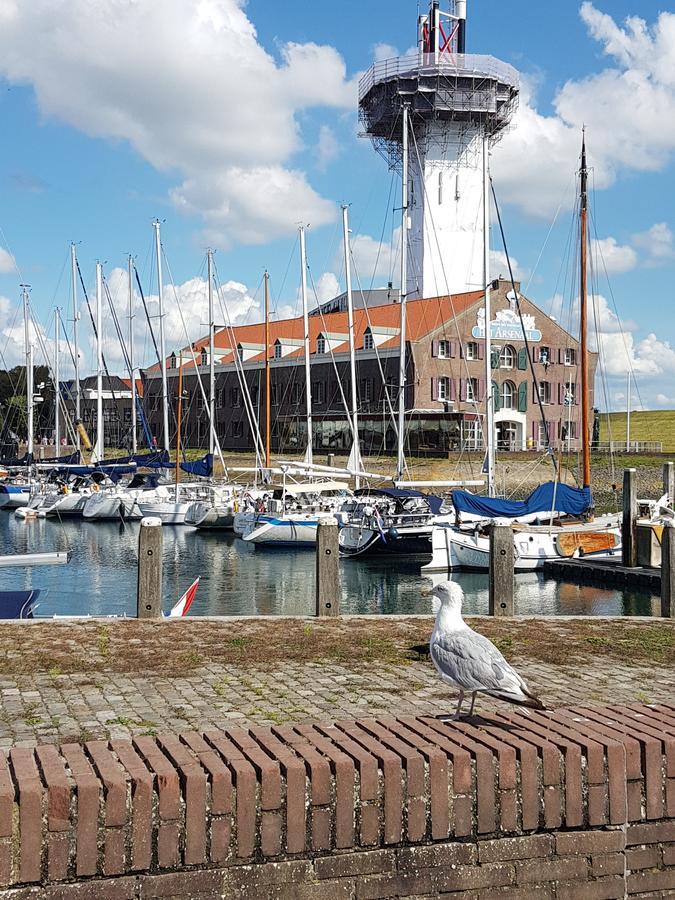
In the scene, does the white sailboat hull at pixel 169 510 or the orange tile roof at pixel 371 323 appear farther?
the orange tile roof at pixel 371 323

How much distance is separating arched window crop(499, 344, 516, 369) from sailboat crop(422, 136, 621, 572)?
3985 cm

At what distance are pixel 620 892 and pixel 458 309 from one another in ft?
242

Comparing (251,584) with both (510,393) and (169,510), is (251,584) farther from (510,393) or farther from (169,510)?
(510,393)

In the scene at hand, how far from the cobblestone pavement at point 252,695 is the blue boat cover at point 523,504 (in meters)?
25.3

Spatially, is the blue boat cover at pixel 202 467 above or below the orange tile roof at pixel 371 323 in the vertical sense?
below

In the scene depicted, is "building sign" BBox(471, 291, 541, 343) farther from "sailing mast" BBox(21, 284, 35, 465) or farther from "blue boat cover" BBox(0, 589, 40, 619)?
"blue boat cover" BBox(0, 589, 40, 619)

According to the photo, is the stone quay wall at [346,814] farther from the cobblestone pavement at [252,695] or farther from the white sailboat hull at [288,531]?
the white sailboat hull at [288,531]

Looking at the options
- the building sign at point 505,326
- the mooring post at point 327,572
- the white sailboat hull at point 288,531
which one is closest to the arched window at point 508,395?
the building sign at point 505,326

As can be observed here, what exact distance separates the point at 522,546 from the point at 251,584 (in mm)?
10228

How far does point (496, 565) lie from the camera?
51.0ft

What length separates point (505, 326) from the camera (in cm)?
7781

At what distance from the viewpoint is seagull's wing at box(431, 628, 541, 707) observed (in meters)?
6.46

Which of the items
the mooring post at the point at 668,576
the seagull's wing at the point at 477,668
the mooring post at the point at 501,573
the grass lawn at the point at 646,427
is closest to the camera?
the seagull's wing at the point at 477,668

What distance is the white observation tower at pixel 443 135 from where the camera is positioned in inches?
3115
